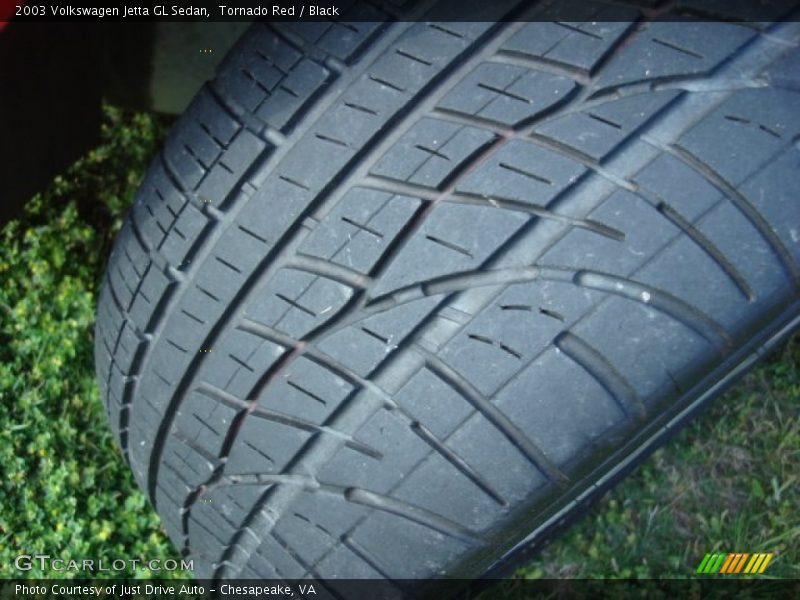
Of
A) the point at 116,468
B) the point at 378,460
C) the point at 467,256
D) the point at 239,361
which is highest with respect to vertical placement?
the point at 467,256

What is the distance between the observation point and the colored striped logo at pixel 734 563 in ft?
5.23

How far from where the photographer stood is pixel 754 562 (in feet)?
5.25

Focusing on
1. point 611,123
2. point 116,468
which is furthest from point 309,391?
point 116,468

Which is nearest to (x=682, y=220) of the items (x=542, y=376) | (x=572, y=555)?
(x=542, y=376)

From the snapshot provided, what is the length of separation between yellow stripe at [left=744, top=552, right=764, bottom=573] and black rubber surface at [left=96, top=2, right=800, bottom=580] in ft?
2.11

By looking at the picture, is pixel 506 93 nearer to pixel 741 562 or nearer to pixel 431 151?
pixel 431 151

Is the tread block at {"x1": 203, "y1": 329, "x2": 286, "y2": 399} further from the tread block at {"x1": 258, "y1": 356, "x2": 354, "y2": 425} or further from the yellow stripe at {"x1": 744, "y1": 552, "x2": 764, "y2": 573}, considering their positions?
the yellow stripe at {"x1": 744, "y1": 552, "x2": 764, "y2": 573}

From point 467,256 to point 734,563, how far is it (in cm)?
96

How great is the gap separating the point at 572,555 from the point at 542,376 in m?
0.77

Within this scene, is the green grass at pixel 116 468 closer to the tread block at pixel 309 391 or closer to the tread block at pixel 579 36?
the tread block at pixel 309 391

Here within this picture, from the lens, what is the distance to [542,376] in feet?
3.18

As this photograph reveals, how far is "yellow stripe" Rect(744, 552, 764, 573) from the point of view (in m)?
1.59

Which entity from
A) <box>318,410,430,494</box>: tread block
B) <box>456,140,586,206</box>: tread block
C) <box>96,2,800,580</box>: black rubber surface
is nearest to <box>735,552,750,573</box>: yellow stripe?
<box>96,2,800,580</box>: black rubber surface

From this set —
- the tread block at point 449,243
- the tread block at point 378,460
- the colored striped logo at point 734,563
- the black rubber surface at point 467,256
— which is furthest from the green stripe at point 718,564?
the tread block at point 449,243
